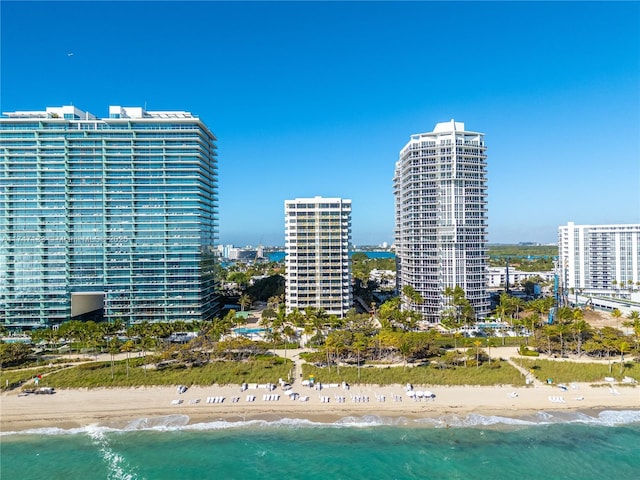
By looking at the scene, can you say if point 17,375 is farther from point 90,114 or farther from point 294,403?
point 90,114

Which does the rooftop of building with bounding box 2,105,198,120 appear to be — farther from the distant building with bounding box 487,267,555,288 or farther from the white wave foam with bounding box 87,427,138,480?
the distant building with bounding box 487,267,555,288

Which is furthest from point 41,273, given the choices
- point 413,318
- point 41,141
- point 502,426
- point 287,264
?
point 502,426

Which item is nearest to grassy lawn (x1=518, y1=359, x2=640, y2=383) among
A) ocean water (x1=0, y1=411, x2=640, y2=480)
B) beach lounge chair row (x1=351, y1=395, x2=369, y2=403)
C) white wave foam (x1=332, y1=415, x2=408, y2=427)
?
ocean water (x1=0, y1=411, x2=640, y2=480)

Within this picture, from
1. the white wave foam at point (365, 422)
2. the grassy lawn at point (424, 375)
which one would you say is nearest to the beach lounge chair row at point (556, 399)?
the white wave foam at point (365, 422)

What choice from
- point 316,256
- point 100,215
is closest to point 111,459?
point 100,215

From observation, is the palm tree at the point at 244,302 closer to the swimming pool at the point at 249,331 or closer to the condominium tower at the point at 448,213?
the swimming pool at the point at 249,331
